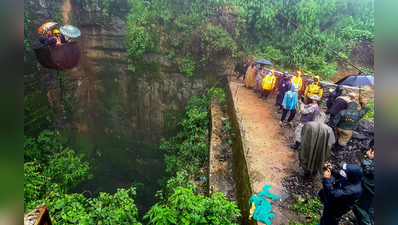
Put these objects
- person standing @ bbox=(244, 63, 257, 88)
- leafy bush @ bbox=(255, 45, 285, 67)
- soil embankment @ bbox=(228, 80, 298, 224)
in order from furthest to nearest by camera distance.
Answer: leafy bush @ bbox=(255, 45, 285, 67)
person standing @ bbox=(244, 63, 257, 88)
soil embankment @ bbox=(228, 80, 298, 224)

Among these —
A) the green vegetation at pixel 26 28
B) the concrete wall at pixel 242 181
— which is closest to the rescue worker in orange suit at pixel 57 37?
the green vegetation at pixel 26 28

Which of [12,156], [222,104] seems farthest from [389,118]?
[222,104]

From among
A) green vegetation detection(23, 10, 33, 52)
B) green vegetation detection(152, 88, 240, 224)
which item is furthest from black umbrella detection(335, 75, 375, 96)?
green vegetation detection(23, 10, 33, 52)

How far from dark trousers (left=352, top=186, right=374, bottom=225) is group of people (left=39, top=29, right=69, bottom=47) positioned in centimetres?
1015

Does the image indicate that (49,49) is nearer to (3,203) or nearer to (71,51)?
(71,51)

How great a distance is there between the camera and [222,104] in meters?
9.83

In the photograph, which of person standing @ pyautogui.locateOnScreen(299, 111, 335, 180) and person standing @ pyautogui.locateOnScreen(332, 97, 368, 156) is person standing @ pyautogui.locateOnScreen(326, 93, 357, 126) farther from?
person standing @ pyautogui.locateOnScreen(299, 111, 335, 180)

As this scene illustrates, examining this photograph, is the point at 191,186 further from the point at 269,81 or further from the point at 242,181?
the point at 269,81

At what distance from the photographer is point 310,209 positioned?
383 centimetres

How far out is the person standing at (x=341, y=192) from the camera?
2959mm

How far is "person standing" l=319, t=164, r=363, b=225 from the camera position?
9.71ft

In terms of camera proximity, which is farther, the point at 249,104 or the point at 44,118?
the point at 44,118

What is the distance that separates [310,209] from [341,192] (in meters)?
1.01

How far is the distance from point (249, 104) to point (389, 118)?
24.1ft
